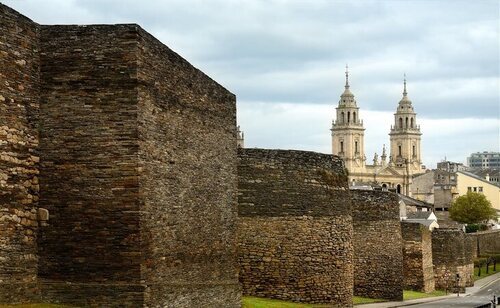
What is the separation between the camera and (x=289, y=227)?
35719mm

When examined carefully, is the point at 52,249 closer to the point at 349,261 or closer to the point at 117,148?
the point at 117,148

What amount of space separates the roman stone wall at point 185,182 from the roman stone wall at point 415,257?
28162 mm

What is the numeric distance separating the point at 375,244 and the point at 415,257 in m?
11.4

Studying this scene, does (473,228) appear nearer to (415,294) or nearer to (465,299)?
(465,299)

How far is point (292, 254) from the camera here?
117ft

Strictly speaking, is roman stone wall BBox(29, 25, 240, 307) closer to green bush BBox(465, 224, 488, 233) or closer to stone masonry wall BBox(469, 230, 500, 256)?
stone masonry wall BBox(469, 230, 500, 256)

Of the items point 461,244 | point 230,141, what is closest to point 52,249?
point 230,141

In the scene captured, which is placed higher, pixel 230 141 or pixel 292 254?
pixel 230 141

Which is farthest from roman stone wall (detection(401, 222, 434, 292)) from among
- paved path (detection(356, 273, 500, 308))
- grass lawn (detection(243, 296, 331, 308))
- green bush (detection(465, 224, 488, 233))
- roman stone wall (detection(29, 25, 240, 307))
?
green bush (detection(465, 224, 488, 233))

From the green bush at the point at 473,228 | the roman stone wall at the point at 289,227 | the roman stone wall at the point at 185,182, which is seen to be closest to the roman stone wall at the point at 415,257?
the roman stone wall at the point at 289,227

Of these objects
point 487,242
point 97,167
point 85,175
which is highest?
point 97,167

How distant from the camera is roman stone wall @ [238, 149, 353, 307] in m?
35.2

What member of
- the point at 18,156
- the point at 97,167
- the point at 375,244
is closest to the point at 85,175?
the point at 97,167

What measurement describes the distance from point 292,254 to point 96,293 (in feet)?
45.7
